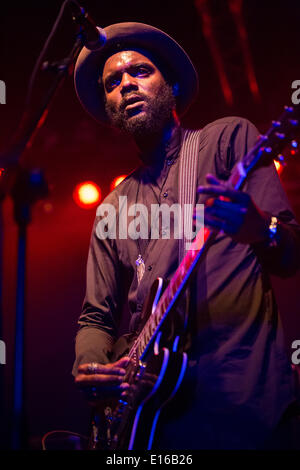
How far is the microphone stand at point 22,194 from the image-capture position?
149cm

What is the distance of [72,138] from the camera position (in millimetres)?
5926

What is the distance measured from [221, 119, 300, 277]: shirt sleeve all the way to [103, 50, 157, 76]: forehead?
869 mm

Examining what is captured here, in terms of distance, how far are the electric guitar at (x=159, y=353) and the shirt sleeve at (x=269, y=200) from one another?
0.09 meters

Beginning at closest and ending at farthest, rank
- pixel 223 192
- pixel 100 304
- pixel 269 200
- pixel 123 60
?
pixel 223 192 → pixel 269 200 → pixel 100 304 → pixel 123 60

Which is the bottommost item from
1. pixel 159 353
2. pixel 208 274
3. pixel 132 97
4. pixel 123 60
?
pixel 159 353

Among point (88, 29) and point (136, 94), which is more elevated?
point (88, 29)

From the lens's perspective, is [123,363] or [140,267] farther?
[140,267]

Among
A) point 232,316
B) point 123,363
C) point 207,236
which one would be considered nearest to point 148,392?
point 123,363

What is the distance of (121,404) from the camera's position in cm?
192

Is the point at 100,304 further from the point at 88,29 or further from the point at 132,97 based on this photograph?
the point at 88,29

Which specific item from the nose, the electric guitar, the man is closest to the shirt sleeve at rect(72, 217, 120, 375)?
the man

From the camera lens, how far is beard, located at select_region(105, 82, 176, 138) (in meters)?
2.53

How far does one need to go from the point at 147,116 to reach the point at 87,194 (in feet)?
12.4

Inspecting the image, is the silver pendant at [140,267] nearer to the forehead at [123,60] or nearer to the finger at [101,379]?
the finger at [101,379]
